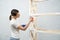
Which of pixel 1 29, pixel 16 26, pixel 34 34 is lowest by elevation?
pixel 1 29

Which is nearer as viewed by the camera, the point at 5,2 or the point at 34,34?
the point at 34,34

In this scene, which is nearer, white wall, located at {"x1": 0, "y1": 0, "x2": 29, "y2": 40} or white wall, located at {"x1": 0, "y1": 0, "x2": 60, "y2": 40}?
white wall, located at {"x1": 0, "y1": 0, "x2": 60, "y2": 40}

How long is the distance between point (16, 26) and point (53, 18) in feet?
3.12

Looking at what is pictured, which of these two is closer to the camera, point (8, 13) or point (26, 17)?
point (26, 17)

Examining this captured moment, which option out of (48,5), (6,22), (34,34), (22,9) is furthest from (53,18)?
(6,22)

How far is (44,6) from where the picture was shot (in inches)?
131

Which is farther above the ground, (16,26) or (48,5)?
(48,5)

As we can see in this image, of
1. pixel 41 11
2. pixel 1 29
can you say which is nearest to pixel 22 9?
pixel 41 11

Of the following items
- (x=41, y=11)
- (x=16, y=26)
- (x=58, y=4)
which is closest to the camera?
(x=16, y=26)

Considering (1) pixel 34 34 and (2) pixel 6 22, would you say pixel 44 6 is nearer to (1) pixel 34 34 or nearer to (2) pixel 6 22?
(1) pixel 34 34

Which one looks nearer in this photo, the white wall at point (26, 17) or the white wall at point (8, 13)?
the white wall at point (26, 17)

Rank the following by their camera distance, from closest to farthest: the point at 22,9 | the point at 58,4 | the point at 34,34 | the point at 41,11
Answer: the point at 34,34 → the point at 58,4 → the point at 41,11 → the point at 22,9

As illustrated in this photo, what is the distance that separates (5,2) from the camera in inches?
152

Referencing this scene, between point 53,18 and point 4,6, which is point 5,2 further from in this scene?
point 53,18
